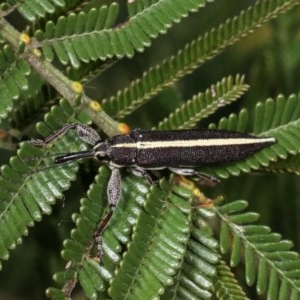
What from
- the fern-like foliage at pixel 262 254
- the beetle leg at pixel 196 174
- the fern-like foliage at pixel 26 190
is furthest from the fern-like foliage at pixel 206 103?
the fern-like foliage at pixel 26 190

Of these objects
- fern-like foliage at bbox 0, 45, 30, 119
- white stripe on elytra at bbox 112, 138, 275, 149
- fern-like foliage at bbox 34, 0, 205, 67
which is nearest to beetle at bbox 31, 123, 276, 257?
white stripe on elytra at bbox 112, 138, 275, 149

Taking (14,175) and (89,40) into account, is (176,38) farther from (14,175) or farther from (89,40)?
(14,175)

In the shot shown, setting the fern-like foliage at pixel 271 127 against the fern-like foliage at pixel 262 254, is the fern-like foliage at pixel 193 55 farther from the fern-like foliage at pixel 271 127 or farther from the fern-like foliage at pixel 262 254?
the fern-like foliage at pixel 262 254

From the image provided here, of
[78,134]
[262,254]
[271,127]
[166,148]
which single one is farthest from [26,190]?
[271,127]

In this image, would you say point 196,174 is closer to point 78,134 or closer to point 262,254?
point 262,254

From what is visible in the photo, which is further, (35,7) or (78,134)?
(35,7)

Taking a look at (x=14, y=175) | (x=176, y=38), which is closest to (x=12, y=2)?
(x=14, y=175)

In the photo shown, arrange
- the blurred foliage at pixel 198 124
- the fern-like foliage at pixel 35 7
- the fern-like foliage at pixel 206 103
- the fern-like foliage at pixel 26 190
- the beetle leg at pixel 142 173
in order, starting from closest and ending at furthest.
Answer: the fern-like foliage at pixel 26 190, the beetle leg at pixel 142 173, the fern-like foliage at pixel 35 7, the fern-like foliage at pixel 206 103, the blurred foliage at pixel 198 124
